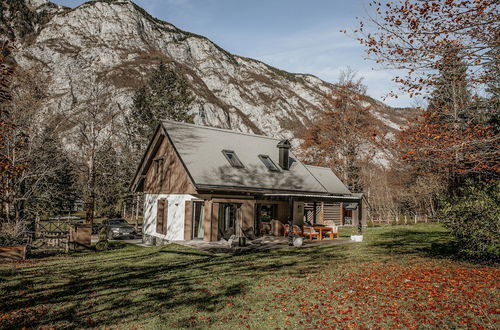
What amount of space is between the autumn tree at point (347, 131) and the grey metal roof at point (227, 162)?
1574cm

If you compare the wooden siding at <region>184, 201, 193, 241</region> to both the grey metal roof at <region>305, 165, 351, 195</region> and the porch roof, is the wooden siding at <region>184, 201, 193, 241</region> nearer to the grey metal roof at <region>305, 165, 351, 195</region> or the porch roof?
the porch roof

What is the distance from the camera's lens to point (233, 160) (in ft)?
70.3

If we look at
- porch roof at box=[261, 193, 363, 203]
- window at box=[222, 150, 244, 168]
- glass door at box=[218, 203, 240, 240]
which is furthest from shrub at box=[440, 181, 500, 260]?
window at box=[222, 150, 244, 168]

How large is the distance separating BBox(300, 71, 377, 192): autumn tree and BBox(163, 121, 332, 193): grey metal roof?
1574 cm

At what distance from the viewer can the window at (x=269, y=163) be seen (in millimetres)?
23181

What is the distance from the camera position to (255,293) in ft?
29.0

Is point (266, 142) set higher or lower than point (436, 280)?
higher

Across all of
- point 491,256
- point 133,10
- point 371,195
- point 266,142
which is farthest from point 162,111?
point 133,10

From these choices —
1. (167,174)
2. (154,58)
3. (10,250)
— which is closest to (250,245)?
(167,174)

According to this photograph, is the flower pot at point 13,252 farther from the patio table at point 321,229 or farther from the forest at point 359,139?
the patio table at point 321,229

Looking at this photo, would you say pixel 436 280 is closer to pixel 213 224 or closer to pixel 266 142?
pixel 213 224

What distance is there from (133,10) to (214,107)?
76066 millimetres

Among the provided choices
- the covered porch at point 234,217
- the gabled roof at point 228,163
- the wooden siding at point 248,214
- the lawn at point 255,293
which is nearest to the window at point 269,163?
the gabled roof at point 228,163

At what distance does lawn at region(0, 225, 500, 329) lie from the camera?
6.91 meters
